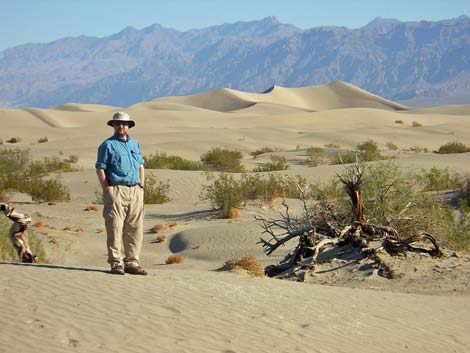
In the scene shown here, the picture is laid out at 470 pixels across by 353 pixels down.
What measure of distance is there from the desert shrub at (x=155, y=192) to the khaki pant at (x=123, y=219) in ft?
37.1

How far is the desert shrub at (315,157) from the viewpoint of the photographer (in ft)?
98.7

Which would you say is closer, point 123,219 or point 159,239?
point 123,219

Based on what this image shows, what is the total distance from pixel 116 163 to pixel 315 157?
78.1 ft

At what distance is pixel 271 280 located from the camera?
9.19 m

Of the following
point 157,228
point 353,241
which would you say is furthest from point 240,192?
point 353,241

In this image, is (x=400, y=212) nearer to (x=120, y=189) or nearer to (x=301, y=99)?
(x=120, y=189)

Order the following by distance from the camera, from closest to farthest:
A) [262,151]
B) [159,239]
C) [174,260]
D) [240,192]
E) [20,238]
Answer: [20,238] → [174,260] → [159,239] → [240,192] → [262,151]

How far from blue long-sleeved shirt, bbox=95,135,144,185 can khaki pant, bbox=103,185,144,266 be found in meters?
0.09

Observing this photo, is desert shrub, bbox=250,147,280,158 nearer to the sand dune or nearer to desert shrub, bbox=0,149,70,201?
desert shrub, bbox=0,149,70,201

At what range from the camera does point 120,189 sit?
313 inches

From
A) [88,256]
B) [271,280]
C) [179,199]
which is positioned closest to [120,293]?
[271,280]

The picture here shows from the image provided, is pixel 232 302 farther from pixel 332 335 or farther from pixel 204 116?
pixel 204 116

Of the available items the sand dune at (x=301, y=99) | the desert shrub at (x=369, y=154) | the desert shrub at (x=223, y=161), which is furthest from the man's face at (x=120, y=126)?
the sand dune at (x=301, y=99)

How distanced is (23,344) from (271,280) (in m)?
4.04
